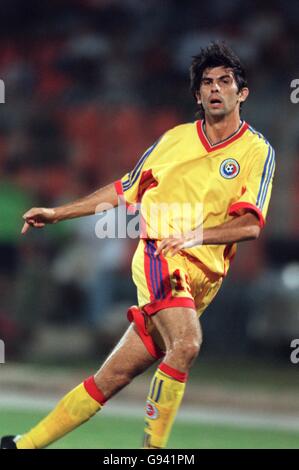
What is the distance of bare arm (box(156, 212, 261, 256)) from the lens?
5770mm

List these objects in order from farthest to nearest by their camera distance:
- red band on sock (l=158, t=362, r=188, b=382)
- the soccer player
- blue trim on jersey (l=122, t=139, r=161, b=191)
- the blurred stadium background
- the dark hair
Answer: the blurred stadium background
blue trim on jersey (l=122, t=139, r=161, b=191)
the dark hair
the soccer player
red band on sock (l=158, t=362, r=188, b=382)

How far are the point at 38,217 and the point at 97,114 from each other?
8774 mm

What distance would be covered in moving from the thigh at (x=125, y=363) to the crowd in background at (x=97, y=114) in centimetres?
664

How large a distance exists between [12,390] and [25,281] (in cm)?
218

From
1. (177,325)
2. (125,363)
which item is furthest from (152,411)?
(177,325)

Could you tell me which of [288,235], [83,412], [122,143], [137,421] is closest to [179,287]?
[83,412]

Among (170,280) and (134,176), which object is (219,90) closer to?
(134,176)

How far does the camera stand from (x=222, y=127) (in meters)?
6.39

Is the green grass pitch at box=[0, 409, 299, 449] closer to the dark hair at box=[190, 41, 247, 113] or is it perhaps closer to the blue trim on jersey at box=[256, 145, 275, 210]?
the blue trim on jersey at box=[256, 145, 275, 210]

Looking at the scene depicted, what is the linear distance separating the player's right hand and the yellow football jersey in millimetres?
534

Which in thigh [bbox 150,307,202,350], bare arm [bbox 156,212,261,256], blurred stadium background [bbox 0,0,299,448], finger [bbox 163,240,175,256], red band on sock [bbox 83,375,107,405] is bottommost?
red band on sock [bbox 83,375,107,405]

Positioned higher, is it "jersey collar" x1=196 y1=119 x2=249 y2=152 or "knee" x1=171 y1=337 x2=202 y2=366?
"jersey collar" x1=196 y1=119 x2=249 y2=152

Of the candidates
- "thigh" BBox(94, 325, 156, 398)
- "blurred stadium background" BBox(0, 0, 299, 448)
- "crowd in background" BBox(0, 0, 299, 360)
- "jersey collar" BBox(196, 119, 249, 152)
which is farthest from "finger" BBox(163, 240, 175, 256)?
"crowd in background" BBox(0, 0, 299, 360)

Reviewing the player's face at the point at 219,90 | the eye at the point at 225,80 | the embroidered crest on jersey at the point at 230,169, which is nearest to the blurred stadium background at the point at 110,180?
the embroidered crest on jersey at the point at 230,169
